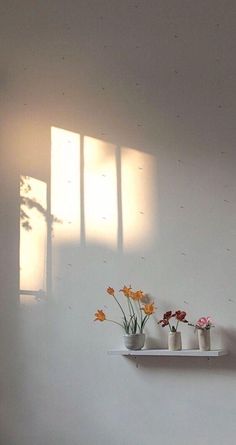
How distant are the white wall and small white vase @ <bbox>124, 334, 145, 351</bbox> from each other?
87 mm

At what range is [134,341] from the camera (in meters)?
2.88

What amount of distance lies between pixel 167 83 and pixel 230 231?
2.94ft

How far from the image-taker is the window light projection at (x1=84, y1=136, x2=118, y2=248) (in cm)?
313

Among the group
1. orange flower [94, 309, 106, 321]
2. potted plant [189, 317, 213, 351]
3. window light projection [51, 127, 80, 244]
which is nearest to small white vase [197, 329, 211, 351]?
potted plant [189, 317, 213, 351]

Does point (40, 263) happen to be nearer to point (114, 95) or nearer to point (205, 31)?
point (114, 95)

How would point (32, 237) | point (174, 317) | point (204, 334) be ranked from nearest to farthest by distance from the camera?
point (204, 334) → point (174, 317) → point (32, 237)

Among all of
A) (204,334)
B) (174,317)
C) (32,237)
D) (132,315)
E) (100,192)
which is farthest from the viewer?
(32,237)

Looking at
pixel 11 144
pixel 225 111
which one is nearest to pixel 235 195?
pixel 225 111

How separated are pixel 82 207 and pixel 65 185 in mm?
177

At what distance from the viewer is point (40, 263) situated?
327cm

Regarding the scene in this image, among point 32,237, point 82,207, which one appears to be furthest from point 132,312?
point 32,237

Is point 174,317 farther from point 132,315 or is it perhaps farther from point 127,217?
point 127,217

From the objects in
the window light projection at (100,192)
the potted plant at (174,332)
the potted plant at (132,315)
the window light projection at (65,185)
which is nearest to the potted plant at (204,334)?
the potted plant at (174,332)

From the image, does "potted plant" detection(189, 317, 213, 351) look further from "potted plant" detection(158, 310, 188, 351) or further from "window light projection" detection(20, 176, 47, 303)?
"window light projection" detection(20, 176, 47, 303)
